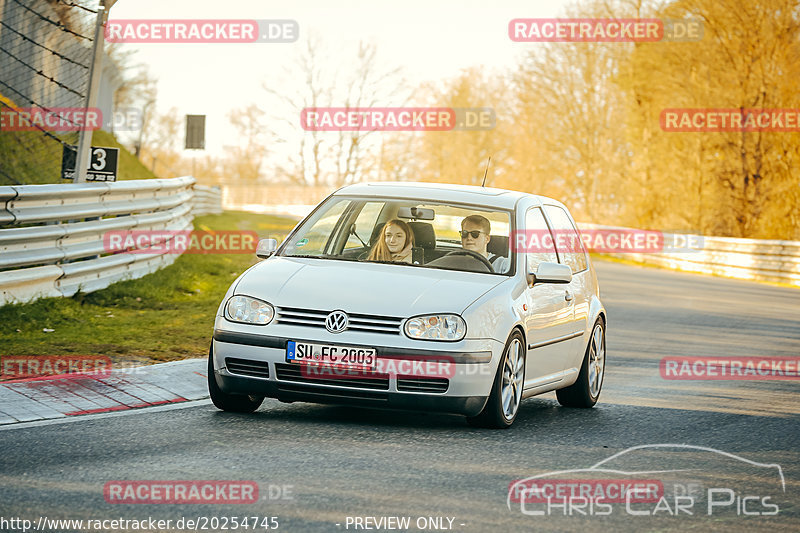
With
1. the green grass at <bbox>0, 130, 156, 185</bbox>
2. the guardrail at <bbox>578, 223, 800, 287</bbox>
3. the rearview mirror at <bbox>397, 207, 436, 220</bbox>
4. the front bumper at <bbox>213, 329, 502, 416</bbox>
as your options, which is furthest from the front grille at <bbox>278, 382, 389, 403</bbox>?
the guardrail at <bbox>578, 223, 800, 287</bbox>

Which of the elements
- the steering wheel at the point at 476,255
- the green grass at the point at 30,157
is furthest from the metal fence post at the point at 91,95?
the steering wheel at the point at 476,255

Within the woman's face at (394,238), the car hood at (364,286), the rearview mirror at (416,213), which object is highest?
the rearview mirror at (416,213)

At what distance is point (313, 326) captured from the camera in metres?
7.48

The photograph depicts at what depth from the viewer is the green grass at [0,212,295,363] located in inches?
401

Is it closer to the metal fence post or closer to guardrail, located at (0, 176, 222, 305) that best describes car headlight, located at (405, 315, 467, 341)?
guardrail, located at (0, 176, 222, 305)

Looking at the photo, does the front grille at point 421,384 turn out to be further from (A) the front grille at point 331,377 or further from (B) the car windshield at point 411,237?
(B) the car windshield at point 411,237

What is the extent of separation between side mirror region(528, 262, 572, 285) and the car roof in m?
0.65

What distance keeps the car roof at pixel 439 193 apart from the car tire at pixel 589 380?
1.32m

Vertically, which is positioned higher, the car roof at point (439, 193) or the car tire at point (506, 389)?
the car roof at point (439, 193)

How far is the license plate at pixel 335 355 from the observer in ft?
24.2

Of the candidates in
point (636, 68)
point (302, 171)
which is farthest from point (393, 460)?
point (302, 171)

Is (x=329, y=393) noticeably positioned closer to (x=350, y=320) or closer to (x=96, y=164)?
(x=350, y=320)

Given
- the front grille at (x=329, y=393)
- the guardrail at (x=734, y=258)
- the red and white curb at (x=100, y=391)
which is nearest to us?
the front grille at (x=329, y=393)

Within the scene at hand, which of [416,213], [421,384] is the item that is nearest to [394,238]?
[416,213]
